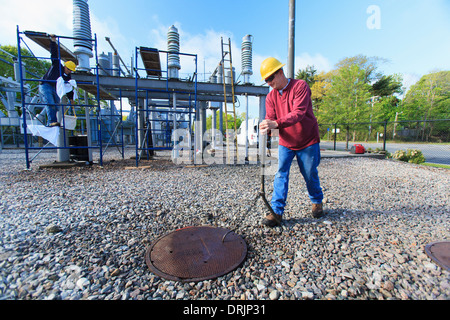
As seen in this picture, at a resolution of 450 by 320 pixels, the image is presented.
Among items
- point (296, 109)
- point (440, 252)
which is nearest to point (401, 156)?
point (440, 252)

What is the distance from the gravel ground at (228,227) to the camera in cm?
155

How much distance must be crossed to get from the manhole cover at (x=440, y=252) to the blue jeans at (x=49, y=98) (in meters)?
7.95

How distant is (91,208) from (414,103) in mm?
48514

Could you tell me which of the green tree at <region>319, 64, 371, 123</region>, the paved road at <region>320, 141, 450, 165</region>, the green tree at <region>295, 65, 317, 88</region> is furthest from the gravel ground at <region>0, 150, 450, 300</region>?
the green tree at <region>295, 65, 317, 88</region>

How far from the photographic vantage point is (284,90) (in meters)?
2.62

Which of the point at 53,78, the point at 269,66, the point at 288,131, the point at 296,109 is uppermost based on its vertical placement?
the point at 53,78

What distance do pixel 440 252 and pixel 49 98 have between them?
330 inches

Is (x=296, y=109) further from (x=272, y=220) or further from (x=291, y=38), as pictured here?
(x=291, y=38)

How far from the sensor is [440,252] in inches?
78.0

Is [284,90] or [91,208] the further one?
[91,208]

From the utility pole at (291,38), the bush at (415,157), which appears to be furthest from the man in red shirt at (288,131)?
the bush at (415,157)

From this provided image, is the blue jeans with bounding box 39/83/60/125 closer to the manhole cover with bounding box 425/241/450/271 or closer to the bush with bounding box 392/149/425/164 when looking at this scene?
the manhole cover with bounding box 425/241/450/271
